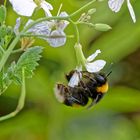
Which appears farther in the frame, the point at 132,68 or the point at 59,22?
the point at 132,68

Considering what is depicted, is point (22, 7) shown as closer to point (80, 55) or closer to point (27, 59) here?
point (27, 59)

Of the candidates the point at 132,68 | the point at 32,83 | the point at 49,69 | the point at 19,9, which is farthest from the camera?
the point at 132,68

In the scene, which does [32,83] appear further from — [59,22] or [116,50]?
[59,22]

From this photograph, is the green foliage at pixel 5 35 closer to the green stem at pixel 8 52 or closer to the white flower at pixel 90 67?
the green stem at pixel 8 52

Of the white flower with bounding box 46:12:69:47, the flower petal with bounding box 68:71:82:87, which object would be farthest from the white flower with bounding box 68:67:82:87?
the white flower with bounding box 46:12:69:47

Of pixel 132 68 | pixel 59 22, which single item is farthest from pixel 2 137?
pixel 59 22

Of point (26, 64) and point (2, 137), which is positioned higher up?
point (26, 64)

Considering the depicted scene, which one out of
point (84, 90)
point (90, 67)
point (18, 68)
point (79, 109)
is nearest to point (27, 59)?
point (18, 68)

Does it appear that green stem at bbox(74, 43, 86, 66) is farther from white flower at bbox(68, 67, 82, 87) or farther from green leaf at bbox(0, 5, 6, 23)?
green leaf at bbox(0, 5, 6, 23)
